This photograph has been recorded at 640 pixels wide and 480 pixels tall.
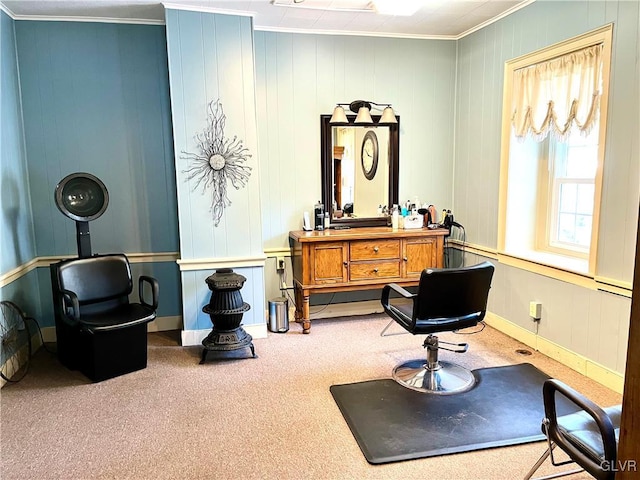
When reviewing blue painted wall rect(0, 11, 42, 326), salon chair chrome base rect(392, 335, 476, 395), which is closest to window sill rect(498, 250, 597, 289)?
salon chair chrome base rect(392, 335, 476, 395)

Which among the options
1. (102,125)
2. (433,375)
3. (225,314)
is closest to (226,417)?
(225,314)

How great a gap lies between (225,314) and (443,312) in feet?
5.20

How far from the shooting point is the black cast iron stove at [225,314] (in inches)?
136

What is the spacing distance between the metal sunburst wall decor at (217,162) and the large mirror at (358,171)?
0.90 meters

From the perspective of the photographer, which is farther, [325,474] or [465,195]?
[465,195]

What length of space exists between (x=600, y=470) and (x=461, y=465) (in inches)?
31.4

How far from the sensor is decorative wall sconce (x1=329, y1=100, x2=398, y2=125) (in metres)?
4.21

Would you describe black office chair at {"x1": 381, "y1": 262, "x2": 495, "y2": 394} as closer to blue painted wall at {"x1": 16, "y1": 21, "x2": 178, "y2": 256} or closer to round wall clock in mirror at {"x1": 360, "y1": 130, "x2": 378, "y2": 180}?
round wall clock in mirror at {"x1": 360, "y1": 130, "x2": 378, "y2": 180}

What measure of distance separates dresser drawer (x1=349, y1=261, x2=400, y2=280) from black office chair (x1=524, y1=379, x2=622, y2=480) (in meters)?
2.37

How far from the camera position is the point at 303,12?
365 cm

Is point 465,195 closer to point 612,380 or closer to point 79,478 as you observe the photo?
point 612,380

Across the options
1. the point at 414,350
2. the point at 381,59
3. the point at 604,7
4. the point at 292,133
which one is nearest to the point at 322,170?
the point at 292,133

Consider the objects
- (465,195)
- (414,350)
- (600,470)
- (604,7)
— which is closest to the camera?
(600,470)

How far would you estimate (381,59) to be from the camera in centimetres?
435
